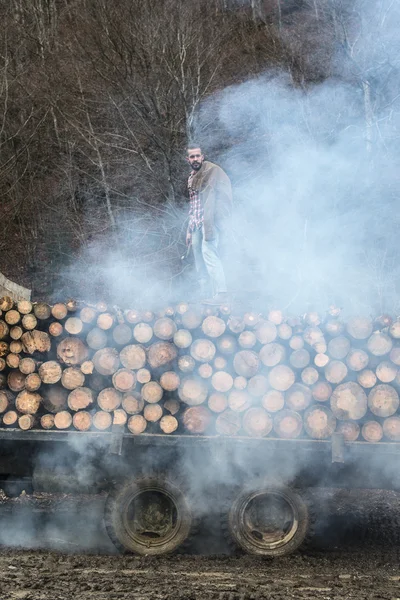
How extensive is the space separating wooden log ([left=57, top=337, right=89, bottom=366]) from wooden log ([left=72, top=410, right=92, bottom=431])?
16.5 inches

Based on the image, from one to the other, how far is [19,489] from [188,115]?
11.8m

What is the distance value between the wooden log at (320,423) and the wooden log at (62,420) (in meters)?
1.89

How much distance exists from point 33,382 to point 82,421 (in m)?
0.51

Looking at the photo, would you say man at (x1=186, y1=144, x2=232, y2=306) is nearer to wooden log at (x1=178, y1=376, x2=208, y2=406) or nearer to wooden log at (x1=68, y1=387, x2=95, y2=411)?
wooden log at (x1=178, y1=376, x2=208, y2=406)

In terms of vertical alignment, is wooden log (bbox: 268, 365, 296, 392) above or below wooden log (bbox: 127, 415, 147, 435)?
above

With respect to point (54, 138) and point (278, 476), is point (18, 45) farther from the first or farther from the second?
point (278, 476)

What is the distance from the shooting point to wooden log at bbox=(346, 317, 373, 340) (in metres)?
5.01

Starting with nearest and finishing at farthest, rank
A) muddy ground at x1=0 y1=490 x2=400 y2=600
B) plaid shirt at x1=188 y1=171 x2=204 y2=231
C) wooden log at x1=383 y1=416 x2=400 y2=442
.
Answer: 1. muddy ground at x1=0 y1=490 x2=400 y2=600
2. wooden log at x1=383 y1=416 x2=400 y2=442
3. plaid shirt at x1=188 y1=171 x2=204 y2=231

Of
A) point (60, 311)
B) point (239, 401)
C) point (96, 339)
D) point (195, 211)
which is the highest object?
point (195, 211)

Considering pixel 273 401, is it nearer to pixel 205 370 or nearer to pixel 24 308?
pixel 205 370

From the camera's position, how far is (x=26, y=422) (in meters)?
5.10

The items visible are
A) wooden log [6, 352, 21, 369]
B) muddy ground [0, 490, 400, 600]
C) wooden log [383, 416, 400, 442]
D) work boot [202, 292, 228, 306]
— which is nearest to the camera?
muddy ground [0, 490, 400, 600]

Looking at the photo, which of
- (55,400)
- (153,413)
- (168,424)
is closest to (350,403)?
(168,424)

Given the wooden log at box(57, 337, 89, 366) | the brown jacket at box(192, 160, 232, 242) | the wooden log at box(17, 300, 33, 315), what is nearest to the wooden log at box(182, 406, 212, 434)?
the wooden log at box(57, 337, 89, 366)
